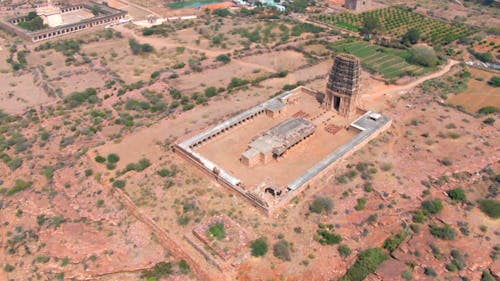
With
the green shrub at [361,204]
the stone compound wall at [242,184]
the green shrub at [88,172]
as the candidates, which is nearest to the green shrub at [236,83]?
the stone compound wall at [242,184]

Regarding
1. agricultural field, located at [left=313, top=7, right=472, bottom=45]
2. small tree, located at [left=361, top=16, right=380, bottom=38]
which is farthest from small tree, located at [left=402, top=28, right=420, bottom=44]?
small tree, located at [left=361, top=16, right=380, bottom=38]

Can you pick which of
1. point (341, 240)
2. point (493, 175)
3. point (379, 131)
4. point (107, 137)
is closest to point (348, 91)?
point (379, 131)

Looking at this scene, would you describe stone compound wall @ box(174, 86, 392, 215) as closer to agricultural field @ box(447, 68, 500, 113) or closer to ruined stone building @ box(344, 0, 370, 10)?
agricultural field @ box(447, 68, 500, 113)

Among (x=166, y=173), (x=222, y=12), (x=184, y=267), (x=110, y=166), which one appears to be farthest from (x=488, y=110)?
(x=222, y=12)

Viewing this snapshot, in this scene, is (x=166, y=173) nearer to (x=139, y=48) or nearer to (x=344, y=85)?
(x=344, y=85)

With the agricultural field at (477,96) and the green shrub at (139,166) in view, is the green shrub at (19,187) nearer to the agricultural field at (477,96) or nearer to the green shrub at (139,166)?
the green shrub at (139,166)

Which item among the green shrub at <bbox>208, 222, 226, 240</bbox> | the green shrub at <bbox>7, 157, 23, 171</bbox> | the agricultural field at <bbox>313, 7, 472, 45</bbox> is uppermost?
the green shrub at <bbox>208, 222, 226, 240</bbox>
